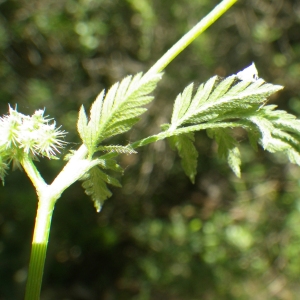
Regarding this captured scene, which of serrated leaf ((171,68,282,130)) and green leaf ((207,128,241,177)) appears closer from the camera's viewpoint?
serrated leaf ((171,68,282,130))

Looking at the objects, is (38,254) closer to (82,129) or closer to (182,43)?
(82,129)

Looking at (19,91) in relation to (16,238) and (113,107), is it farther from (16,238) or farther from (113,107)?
(113,107)

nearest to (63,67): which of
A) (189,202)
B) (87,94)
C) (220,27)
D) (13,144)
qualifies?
(87,94)

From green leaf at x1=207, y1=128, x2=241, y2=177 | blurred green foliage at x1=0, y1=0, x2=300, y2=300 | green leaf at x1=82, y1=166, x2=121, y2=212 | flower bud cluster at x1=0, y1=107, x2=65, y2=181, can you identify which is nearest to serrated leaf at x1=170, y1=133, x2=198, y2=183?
green leaf at x1=207, y1=128, x2=241, y2=177

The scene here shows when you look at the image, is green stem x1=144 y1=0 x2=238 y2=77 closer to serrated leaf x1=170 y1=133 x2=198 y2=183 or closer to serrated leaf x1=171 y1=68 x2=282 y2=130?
serrated leaf x1=171 y1=68 x2=282 y2=130

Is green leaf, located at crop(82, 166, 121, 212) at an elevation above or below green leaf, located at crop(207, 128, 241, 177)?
below

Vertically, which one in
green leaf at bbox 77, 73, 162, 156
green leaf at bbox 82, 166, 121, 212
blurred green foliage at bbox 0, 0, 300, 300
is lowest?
green leaf at bbox 82, 166, 121, 212
